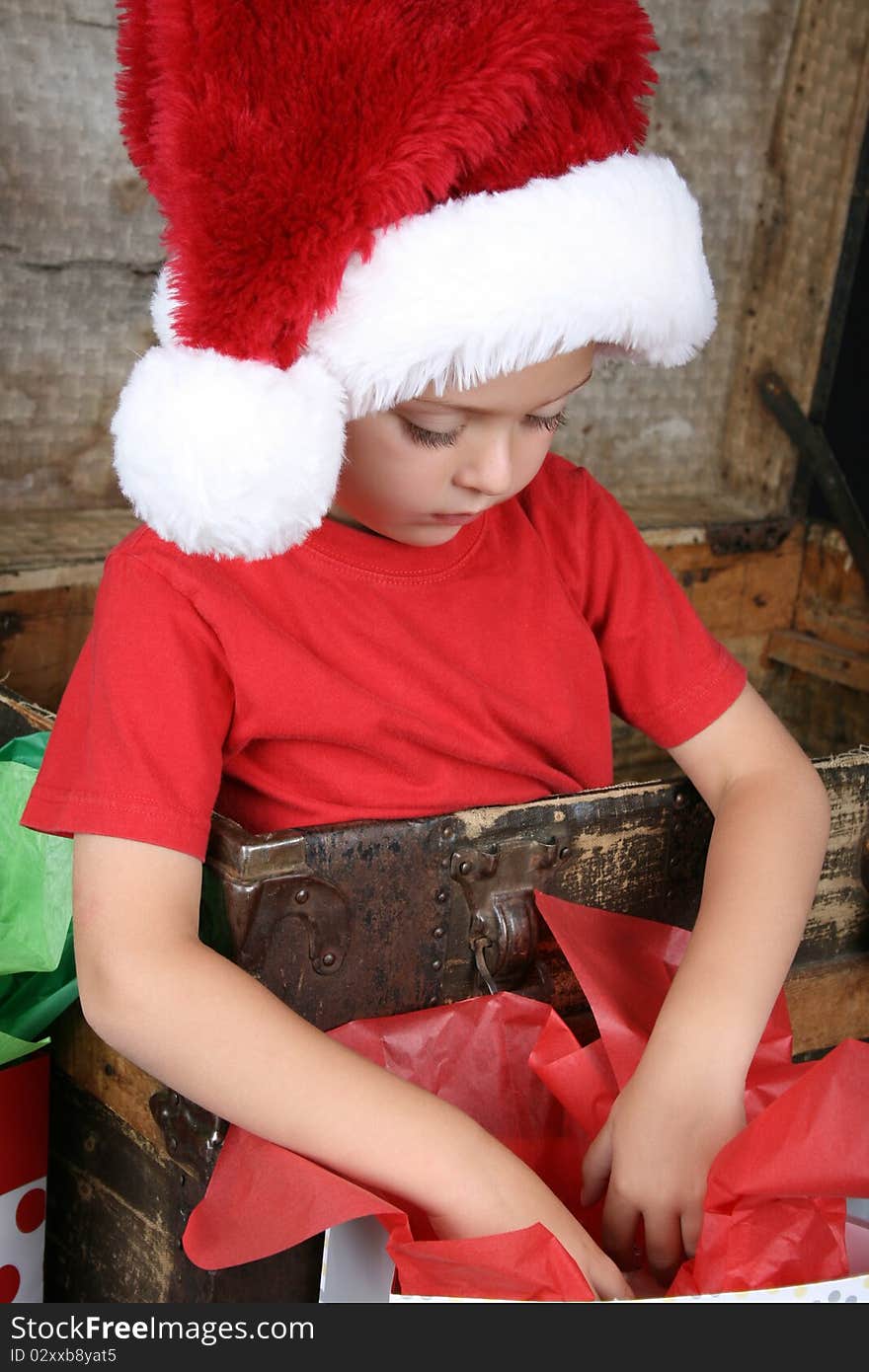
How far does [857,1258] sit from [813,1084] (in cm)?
14

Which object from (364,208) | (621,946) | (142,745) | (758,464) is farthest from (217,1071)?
(758,464)

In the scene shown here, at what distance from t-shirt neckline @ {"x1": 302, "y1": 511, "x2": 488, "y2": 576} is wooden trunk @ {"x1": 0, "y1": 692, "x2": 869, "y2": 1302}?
0.16 meters

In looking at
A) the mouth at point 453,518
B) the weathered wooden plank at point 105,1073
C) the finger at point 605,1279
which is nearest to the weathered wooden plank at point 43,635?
the weathered wooden plank at point 105,1073

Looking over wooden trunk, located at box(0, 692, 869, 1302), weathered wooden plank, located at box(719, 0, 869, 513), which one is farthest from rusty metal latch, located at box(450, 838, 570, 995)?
weathered wooden plank, located at box(719, 0, 869, 513)

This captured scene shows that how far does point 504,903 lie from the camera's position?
84cm

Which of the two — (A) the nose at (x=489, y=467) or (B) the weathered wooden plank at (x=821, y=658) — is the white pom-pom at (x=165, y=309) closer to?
(A) the nose at (x=489, y=467)

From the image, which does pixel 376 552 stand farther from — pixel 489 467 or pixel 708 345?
pixel 708 345

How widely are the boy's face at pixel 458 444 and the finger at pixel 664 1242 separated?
1.27ft

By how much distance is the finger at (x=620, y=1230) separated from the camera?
76 cm

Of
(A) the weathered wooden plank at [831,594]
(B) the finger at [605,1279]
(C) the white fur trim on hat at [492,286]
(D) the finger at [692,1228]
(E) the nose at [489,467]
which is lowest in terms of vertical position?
(A) the weathered wooden plank at [831,594]

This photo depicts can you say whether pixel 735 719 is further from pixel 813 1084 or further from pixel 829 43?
pixel 829 43

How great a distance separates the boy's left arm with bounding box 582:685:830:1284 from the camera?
754 mm

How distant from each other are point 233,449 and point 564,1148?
439 mm

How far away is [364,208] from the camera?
67 cm
